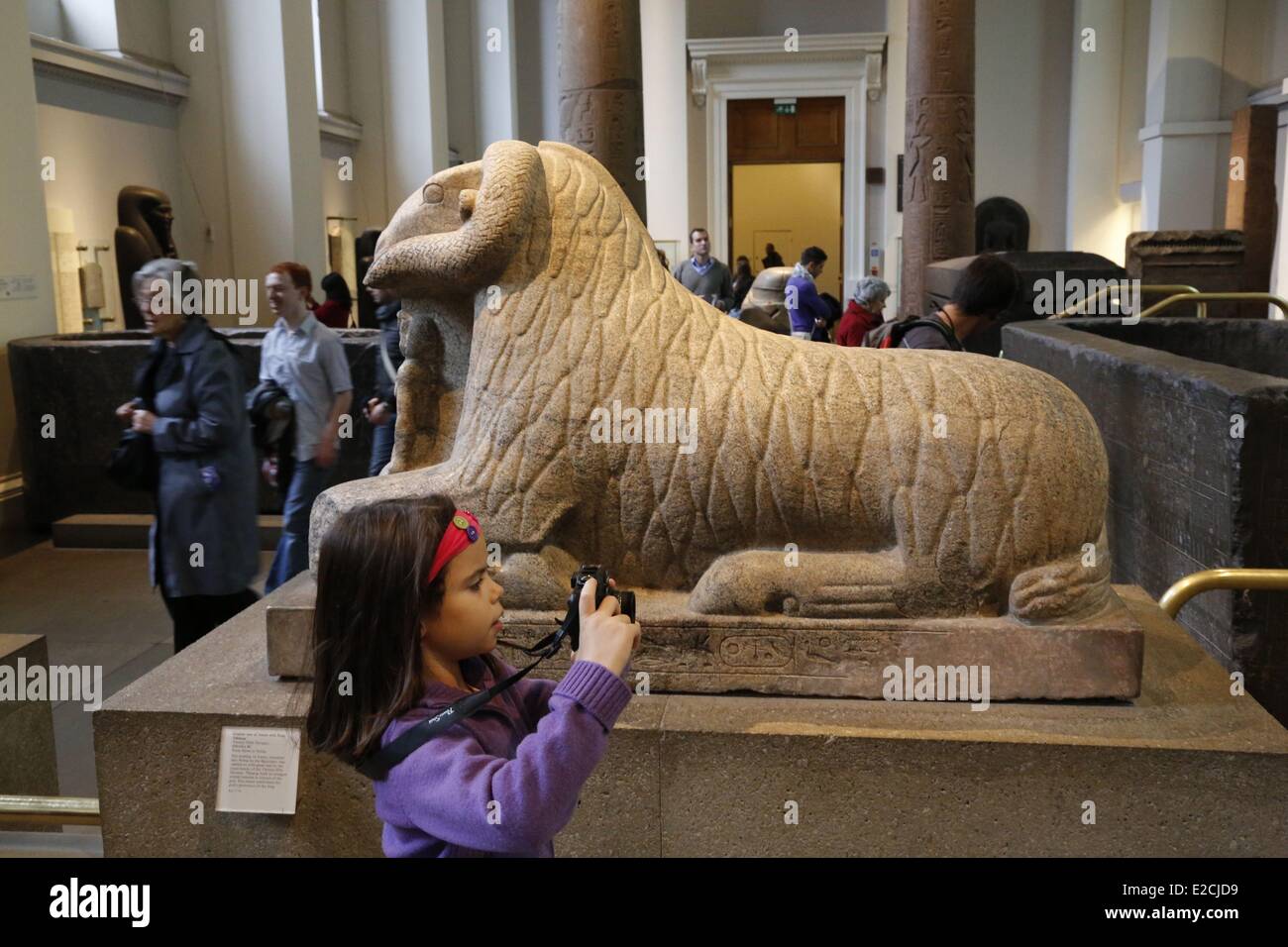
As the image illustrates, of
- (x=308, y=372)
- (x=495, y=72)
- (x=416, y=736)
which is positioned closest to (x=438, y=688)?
(x=416, y=736)

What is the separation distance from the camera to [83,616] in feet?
18.5

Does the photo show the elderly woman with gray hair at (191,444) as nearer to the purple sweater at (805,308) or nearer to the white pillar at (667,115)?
the purple sweater at (805,308)

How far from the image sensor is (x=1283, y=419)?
316 cm

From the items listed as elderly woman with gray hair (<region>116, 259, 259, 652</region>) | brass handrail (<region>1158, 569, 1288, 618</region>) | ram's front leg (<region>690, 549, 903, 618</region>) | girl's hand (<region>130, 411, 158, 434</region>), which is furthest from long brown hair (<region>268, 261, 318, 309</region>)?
brass handrail (<region>1158, 569, 1288, 618</region>)

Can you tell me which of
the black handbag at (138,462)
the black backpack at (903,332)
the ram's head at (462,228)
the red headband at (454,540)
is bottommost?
the black handbag at (138,462)

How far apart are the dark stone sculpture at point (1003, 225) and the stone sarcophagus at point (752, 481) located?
1533 centimetres

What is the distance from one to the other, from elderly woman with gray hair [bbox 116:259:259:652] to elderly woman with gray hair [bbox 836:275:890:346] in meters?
3.25

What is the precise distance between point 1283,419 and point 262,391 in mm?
3411

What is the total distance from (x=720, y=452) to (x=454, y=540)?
109 centimetres

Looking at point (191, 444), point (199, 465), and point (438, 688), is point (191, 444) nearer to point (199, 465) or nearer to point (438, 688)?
point (199, 465)

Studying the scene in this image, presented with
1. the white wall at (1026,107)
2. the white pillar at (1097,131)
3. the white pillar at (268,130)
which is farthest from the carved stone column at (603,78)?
the white pillar at (1097,131)

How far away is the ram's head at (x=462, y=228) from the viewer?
2.68m
